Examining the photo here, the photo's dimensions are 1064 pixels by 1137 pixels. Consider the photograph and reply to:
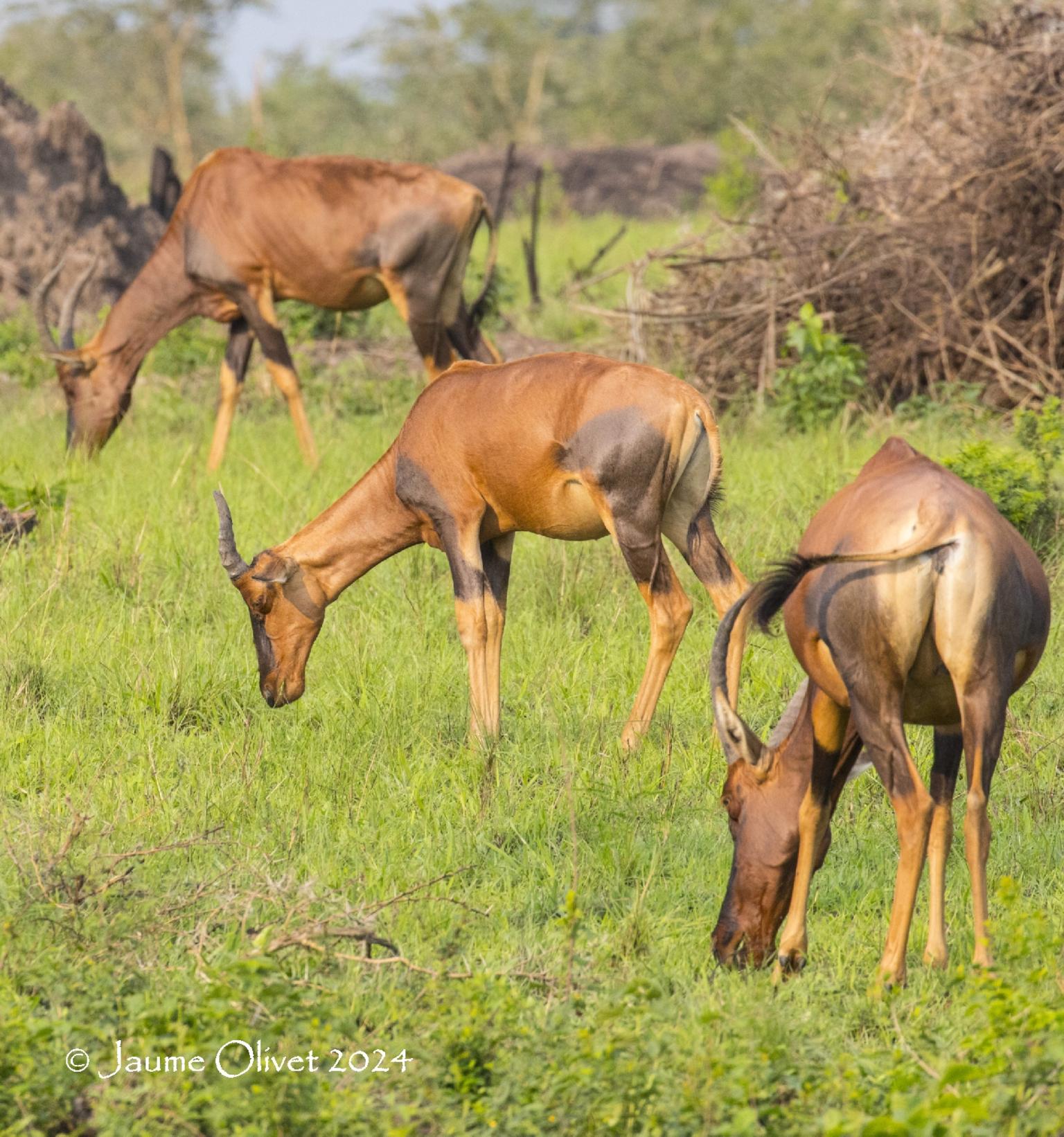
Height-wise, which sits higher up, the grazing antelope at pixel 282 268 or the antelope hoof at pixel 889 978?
the grazing antelope at pixel 282 268

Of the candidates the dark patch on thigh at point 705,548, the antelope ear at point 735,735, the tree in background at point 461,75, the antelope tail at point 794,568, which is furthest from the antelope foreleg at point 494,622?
the tree in background at point 461,75

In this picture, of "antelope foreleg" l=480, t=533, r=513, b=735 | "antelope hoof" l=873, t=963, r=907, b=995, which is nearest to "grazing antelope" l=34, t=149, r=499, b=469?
"antelope foreleg" l=480, t=533, r=513, b=735

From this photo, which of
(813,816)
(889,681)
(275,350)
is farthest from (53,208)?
(889,681)

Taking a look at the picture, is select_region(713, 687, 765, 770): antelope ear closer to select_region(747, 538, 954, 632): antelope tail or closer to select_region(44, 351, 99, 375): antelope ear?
select_region(747, 538, 954, 632): antelope tail

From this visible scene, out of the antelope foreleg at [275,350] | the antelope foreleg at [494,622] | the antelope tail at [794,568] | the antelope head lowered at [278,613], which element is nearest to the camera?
the antelope tail at [794,568]

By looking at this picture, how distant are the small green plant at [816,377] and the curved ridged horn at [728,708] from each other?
626 cm

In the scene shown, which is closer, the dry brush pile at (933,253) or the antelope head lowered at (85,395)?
the antelope head lowered at (85,395)

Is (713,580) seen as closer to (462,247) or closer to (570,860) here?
(570,860)

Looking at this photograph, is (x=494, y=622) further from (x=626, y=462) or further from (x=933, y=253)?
(x=933, y=253)

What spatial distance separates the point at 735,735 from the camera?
421 centimetres

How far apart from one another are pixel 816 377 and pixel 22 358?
607 cm

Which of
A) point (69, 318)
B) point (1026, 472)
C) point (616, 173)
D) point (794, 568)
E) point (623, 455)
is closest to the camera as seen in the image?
point (794, 568)

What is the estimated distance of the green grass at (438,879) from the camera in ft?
11.3

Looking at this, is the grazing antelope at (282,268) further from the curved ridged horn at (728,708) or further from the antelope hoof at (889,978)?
the antelope hoof at (889,978)
